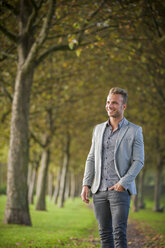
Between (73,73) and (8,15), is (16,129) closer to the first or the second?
(8,15)

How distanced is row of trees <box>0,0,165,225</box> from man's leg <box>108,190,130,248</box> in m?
1.92

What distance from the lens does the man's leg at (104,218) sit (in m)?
4.10

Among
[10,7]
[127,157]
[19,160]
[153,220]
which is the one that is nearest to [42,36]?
[10,7]

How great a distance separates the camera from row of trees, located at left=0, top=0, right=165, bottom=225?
10.0 meters

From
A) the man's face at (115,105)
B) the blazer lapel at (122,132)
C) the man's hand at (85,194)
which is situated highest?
the man's face at (115,105)

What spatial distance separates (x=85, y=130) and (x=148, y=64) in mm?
11739

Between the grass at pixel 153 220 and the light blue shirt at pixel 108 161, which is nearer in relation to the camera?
the light blue shirt at pixel 108 161

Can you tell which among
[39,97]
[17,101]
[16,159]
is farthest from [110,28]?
[39,97]

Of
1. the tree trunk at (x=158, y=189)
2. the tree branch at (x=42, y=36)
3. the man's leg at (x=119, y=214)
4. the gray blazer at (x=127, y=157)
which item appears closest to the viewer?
the man's leg at (x=119, y=214)

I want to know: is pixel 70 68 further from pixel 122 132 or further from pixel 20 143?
pixel 122 132

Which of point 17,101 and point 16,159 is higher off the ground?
point 17,101

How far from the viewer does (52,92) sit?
690 inches

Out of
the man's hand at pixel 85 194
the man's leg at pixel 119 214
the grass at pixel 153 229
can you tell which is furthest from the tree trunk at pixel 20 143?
the man's leg at pixel 119 214

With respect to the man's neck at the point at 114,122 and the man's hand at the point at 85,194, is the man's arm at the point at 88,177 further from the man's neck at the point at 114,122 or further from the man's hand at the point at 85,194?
the man's neck at the point at 114,122
